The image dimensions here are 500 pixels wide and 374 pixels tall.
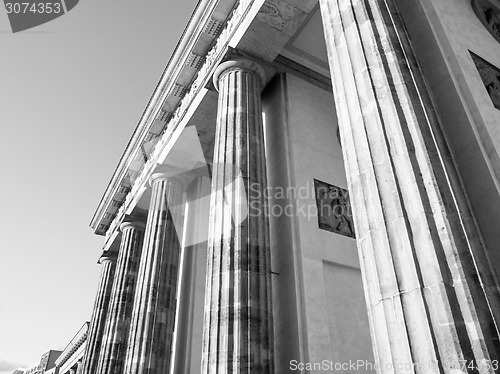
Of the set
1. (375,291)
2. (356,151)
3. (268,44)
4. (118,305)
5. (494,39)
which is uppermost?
(268,44)

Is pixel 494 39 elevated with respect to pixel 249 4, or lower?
lower

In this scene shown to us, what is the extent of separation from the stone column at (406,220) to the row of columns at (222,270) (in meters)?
3.35

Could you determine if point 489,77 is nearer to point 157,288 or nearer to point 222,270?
point 222,270

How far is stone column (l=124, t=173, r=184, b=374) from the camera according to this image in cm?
1091

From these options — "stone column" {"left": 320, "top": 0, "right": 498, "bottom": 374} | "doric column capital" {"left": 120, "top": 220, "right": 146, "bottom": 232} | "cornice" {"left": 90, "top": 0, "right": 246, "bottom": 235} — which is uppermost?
"cornice" {"left": 90, "top": 0, "right": 246, "bottom": 235}

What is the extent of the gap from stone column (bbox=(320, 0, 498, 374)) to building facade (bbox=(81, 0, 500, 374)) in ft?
0.05

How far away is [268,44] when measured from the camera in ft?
32.7

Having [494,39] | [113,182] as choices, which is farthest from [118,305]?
[494,39]

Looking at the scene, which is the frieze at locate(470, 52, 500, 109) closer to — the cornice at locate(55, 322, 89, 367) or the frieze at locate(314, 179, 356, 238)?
the frieze at locate(314, 179, 356, 238)

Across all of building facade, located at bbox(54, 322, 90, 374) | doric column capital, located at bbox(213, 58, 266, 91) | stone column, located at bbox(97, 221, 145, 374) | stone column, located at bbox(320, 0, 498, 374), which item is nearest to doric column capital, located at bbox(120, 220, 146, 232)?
stone column, located at bbox(97, 221, 145, 374)

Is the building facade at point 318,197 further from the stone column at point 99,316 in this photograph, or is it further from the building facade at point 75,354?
the building facade at point 75,354

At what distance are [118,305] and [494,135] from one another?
46.1 feet

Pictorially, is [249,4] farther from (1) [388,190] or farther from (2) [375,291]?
(2) [375,291]

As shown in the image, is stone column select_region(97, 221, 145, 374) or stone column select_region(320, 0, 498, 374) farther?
stone column select_region(97, 221, 145, 374)
